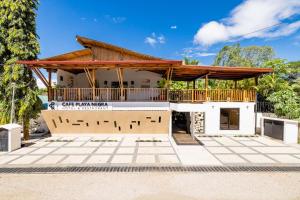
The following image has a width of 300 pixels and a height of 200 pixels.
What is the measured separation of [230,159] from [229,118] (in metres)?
8.22

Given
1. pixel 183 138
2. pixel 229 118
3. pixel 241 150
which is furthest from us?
pixel 229 118

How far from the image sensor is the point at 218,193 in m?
6.54

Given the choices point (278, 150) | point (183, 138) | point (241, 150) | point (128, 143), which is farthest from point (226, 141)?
point (128, 143)

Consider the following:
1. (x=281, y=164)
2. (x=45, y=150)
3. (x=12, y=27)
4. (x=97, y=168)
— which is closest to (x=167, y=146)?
(x=97, y=168)

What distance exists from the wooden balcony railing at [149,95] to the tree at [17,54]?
1.79 m

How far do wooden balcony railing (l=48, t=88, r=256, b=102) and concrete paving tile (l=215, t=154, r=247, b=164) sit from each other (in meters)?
6.12

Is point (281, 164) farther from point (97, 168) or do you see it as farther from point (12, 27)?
point (12, 27)

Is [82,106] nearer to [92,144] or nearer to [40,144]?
[92,144]

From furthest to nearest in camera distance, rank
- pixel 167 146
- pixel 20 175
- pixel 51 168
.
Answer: pixel 167 146 < pixel 51 168 < pixel 20 175

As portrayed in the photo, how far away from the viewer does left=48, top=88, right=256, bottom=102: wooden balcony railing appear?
1521 cm

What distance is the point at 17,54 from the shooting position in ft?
45.2

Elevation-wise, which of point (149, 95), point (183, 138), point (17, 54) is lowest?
point (183, 138)

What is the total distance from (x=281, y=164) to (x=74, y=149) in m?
11.4

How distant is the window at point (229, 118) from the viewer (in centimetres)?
1704
